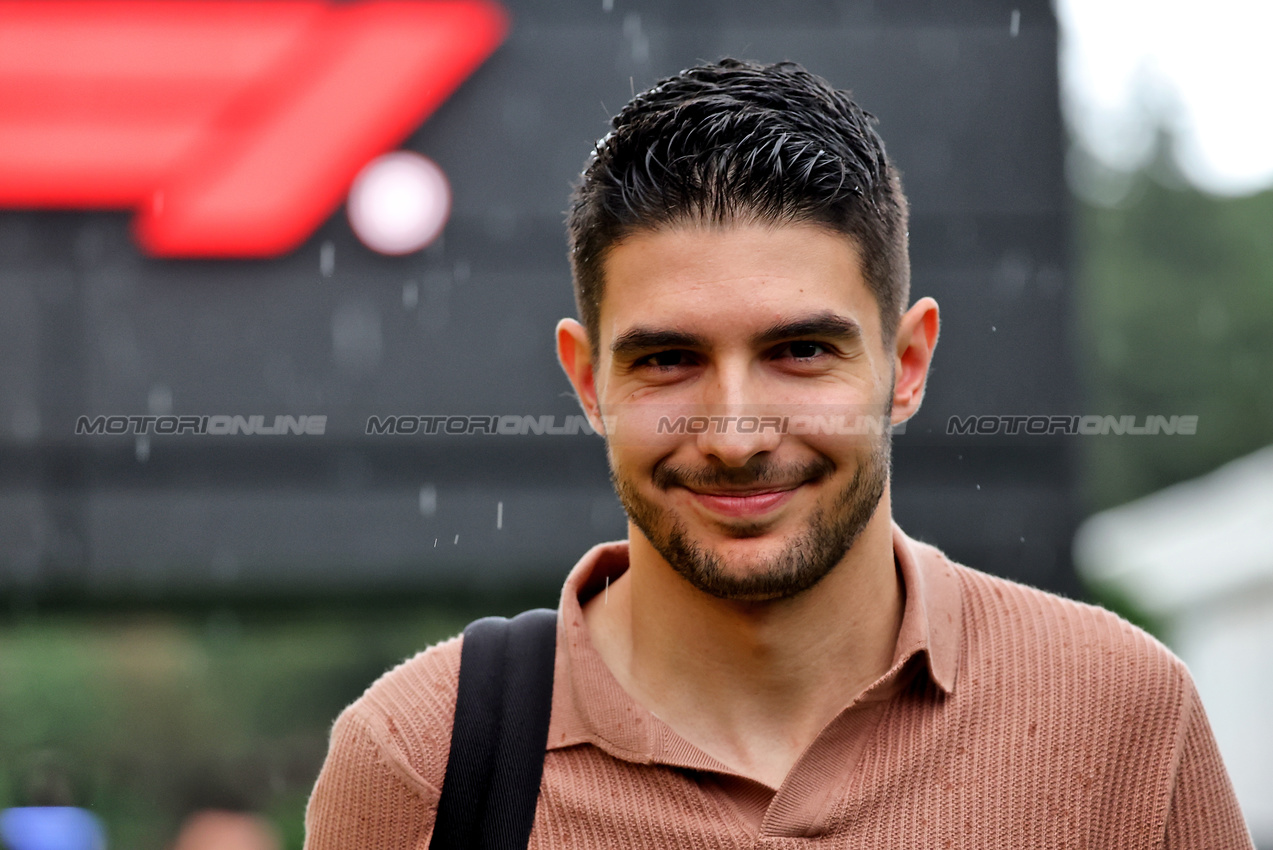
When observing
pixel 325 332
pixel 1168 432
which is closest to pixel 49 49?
pixel 325 332

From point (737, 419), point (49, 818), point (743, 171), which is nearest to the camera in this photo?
point (737, 419)

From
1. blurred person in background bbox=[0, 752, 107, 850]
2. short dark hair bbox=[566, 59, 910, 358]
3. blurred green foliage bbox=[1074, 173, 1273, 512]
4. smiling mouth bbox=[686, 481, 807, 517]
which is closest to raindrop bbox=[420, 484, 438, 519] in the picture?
blurred person in background bbox=[0, 752, 107, 850]

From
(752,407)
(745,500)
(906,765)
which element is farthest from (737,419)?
(906,765)

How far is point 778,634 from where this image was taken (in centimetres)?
253

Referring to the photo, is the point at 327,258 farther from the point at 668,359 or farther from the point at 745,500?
the point at 745,500

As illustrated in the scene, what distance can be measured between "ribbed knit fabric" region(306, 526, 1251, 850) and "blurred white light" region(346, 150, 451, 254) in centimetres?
524

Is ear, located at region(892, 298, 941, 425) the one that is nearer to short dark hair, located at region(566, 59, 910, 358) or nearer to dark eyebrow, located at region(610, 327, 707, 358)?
short dark hair, located at region(566, 59, 910, 358)

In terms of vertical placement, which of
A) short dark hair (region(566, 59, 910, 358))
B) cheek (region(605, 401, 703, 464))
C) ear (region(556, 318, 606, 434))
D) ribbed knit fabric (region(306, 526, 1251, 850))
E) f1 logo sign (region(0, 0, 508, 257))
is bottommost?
ribbed knit fabric (region(306, 526, 1251, 850))

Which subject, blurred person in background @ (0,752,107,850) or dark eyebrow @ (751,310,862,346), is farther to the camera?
blurred person in background @ (0,752,107,850)

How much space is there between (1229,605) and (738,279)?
11045mm

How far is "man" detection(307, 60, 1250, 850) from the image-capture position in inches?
92.6

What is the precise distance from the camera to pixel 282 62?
7.30 m

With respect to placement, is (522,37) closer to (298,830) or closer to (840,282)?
(298,830)

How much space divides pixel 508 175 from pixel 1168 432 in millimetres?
20682
